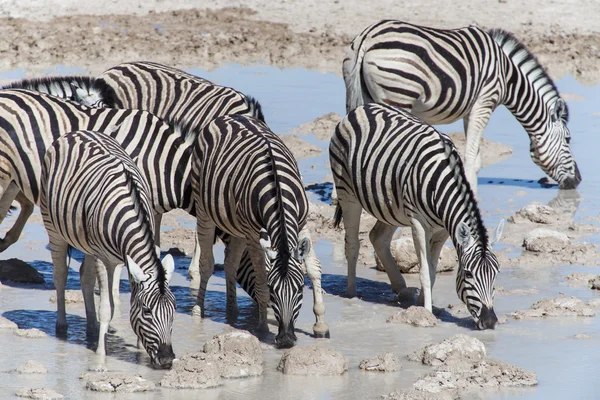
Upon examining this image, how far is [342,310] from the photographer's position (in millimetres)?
9992

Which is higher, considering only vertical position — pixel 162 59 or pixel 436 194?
pixel 162 59

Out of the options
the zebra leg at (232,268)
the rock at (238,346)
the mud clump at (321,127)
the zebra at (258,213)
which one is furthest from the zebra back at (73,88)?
the mud clump at (321,127)

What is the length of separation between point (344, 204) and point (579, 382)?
11.1 feet

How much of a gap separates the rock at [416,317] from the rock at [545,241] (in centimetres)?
293

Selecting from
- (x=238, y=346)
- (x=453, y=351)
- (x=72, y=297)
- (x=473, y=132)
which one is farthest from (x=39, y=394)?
(x=473, y=132)

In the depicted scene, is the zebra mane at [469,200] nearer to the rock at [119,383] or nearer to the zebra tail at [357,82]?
the rock at [119,383]

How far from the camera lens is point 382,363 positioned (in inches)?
320

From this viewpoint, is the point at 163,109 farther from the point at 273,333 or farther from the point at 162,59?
the point at 162,59

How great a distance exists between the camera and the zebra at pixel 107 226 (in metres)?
7.84

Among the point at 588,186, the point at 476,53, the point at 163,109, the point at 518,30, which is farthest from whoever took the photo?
Answer: the point at 518,30

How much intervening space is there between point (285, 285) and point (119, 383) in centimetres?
159

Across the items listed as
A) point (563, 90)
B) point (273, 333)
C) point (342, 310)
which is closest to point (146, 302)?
point (273, 333)

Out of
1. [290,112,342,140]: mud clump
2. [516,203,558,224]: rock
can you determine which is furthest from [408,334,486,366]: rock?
[290,112,342,140]: mud clump

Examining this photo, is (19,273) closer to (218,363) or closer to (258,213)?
(258,213)
